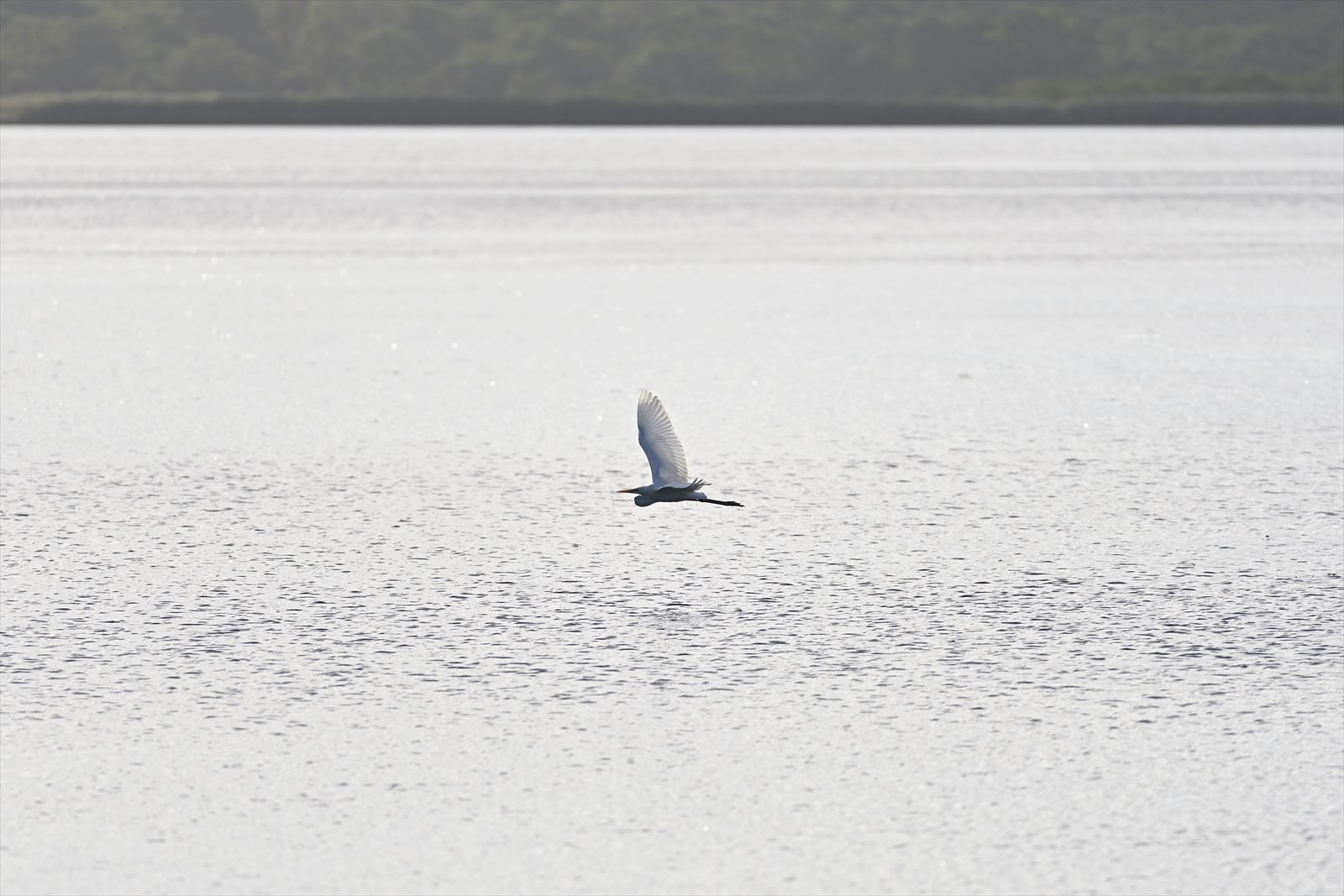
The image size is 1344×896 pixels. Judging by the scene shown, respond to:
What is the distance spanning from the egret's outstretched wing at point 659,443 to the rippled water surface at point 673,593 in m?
0.46

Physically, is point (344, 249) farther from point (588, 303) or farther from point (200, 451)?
point (200, 451)

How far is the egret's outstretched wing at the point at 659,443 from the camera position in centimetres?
801

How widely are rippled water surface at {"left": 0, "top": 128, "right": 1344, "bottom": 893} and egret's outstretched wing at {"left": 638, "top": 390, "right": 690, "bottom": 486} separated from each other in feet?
1.50

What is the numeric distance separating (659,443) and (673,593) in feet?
1.87

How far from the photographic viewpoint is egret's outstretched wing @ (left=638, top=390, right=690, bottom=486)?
26.3 feet

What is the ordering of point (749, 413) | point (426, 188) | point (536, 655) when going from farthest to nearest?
1. point (426, 188)
2. point (749, 413)
3. point (536, 655)

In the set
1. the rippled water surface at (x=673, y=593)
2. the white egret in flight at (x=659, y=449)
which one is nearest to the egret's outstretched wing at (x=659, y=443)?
the white egret in flight at (x=659, y=449)

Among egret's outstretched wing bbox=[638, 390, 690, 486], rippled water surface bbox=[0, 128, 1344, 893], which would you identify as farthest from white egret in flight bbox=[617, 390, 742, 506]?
rippled water surface bbox=[0, 128, 1344, 893]

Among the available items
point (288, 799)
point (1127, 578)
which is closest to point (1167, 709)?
point (1127, 578)

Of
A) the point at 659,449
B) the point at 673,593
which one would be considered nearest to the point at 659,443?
the point at 659,449

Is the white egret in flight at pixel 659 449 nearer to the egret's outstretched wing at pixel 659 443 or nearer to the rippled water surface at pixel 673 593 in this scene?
the egret's outstretched wing at pixel 659 443

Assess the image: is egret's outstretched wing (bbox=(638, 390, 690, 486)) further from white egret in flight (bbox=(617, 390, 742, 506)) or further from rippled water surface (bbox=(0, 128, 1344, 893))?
rippled water surface (bbox=(0, 128, 1344, 893))

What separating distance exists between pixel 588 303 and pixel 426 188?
99.9 ft

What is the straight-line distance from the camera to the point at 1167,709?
21.5ft
